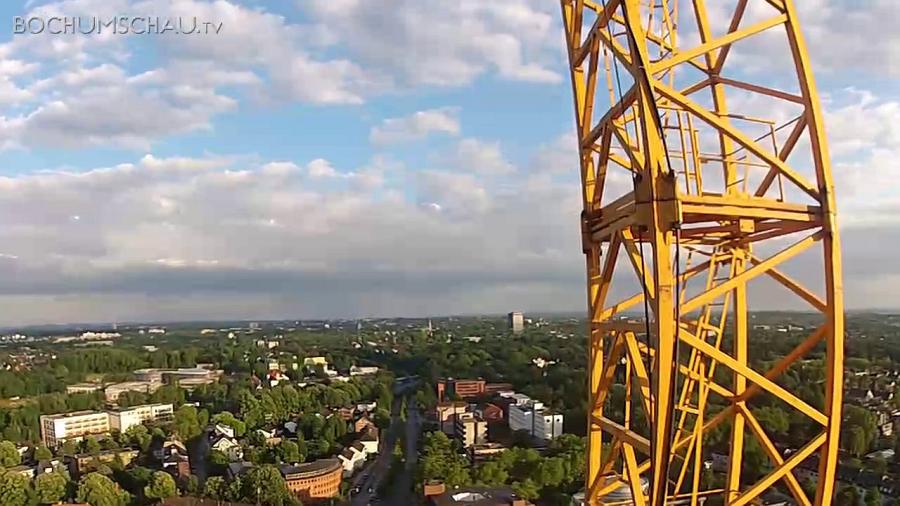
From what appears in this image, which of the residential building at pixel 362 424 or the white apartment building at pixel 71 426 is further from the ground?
the residential building at pixel 362 424

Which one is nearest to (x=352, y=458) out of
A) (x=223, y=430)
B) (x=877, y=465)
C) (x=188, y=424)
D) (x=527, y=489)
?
(x=223, y=430)

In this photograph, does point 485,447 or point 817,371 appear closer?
point 817,371

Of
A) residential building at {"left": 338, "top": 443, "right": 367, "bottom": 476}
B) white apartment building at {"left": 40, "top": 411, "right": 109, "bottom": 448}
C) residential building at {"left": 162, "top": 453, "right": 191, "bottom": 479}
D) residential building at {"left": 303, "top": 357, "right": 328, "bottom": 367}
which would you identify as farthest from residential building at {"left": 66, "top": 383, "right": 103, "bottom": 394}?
residential building at {"left": 338, "top": 443, "right": 367, "bottom": 476}

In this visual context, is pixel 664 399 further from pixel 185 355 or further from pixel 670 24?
pixel 185 355

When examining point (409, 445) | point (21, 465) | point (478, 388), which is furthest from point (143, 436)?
point (478, 388)

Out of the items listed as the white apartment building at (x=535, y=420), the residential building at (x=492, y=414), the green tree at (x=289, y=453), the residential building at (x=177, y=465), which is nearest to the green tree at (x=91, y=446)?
the residential building at (x=177, y=465)

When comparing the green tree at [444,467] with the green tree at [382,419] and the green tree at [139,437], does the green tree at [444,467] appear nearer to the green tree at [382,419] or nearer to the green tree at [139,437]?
the green tree at [382,419]

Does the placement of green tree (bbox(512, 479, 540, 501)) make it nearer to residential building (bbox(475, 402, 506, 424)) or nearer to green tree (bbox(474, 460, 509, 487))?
green tree (bbox(474, 460, 509, 487))
